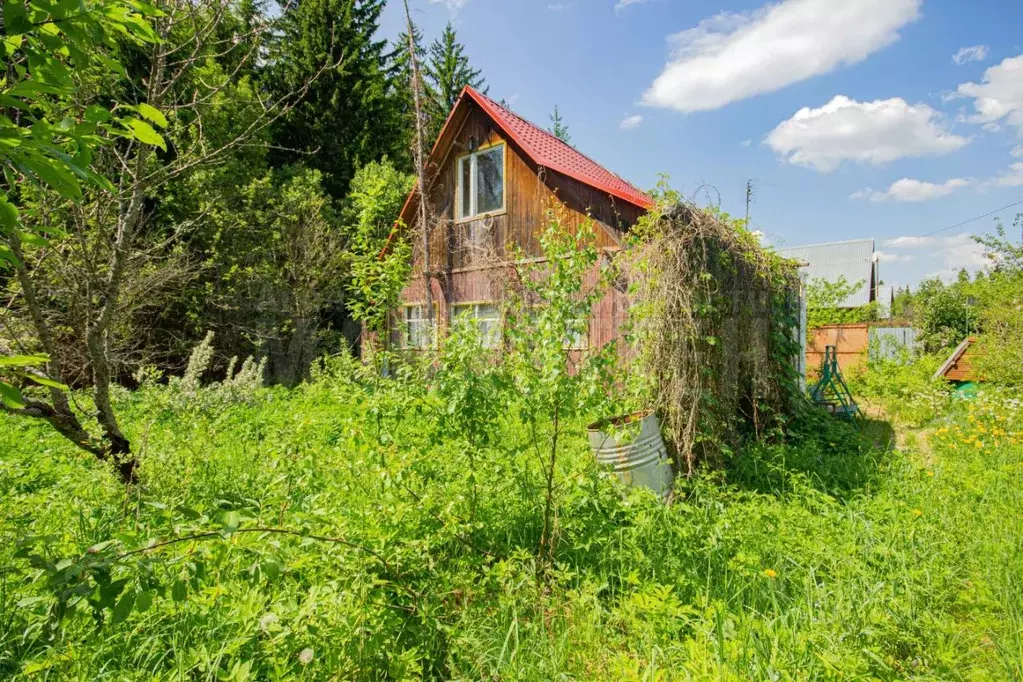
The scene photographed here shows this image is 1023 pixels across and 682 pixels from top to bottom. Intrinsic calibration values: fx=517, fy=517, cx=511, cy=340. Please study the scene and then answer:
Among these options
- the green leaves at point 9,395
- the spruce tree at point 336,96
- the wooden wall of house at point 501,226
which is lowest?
the green leaves at point 9,395

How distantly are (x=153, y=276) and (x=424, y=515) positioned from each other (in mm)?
9203

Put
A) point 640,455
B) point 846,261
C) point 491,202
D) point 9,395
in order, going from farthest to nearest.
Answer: point 846,261 → point 491,202 → point 640,455 → point 9,395

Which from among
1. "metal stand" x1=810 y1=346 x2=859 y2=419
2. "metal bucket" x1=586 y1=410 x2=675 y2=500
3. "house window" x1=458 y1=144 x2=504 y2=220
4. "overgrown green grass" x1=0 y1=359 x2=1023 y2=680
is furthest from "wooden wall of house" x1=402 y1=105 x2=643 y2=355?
"overgrown green grass" x1=0 y1=359 x2=1023 y2=680

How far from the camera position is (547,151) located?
1004cm

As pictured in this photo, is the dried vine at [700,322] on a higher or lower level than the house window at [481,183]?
lower

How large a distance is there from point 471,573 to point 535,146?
29.0 feet

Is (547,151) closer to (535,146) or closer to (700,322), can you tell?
(535,146)

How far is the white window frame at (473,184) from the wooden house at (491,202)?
0.02 metres

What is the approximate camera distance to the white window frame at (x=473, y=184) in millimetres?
10344

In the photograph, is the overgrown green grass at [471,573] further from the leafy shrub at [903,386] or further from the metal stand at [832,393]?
the leafy shrub at [903,386]

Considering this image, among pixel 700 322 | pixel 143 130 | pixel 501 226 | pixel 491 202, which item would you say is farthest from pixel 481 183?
pixel 143 130

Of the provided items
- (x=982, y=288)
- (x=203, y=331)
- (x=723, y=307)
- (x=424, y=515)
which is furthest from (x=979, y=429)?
(x=203, y=331)

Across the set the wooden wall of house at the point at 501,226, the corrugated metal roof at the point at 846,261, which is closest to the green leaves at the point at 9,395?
the wooden wall of house at the point at 501,226

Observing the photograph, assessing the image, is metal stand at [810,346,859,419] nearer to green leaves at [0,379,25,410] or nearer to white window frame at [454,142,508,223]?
white window frame at [454,142,508,223]
